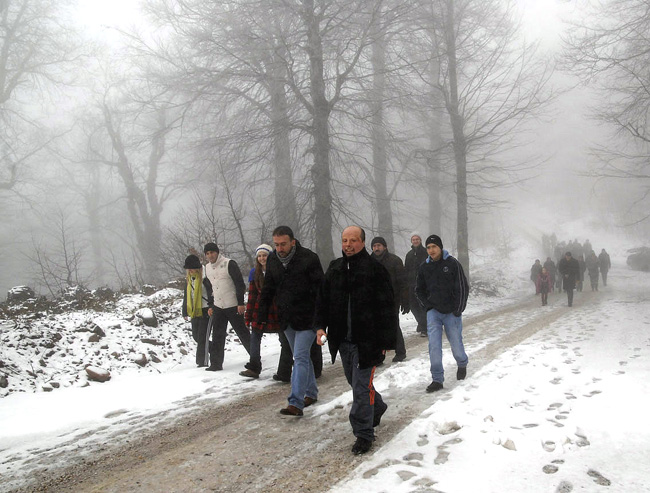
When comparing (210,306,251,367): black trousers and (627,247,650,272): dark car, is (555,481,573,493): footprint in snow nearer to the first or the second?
(210,306,251,367): black trousers

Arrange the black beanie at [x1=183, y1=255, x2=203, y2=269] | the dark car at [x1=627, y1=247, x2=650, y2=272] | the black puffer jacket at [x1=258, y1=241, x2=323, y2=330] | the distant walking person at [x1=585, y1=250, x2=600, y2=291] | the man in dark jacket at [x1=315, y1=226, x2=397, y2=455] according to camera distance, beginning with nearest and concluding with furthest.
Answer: the man in dark jacket at [x1=315, y1=226, x2=397, y2=455] → the black puffer jacket at [x1=258, y1=241, x2=323, y2=330] → the black beanie at [x1=183, y1=255, x2=203, y2=269] → the distant walking person at [x1=585, y1=250, x2=600, y2=291] → the dark car at [x1=627, y1=247, x2=650, y2=272]

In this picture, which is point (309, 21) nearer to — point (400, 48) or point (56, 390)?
point (400, 48)

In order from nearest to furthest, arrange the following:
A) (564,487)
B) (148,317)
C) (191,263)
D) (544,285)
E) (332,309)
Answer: (564,487), (332,309), (191,263), (148,317), (544,285)

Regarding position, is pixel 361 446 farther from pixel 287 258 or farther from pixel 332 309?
pixel 287 258

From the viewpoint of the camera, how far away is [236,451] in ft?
13.6

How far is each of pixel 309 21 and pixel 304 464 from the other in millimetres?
10905

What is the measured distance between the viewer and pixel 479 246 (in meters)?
41.9

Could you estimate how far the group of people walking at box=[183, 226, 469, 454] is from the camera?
4.15 metres

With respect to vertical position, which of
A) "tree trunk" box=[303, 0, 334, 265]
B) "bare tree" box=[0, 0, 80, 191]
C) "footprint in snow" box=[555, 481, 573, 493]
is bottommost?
"footprint in snow" box=[555, 481, 573, 493]

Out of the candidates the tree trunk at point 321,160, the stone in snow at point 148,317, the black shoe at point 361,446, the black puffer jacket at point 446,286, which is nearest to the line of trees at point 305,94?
the tree trunk at point 321,160

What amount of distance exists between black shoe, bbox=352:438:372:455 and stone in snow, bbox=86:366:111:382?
4813 millimetres

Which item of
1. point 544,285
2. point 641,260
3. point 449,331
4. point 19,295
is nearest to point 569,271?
point 544,285

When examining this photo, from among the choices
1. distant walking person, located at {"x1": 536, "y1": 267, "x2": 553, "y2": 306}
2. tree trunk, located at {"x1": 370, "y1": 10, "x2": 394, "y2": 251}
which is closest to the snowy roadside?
tree trunk, located at {"x1": 370, "y1": 10, "x2": 394, "y2": 251}

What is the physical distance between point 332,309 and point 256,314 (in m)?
1.84
